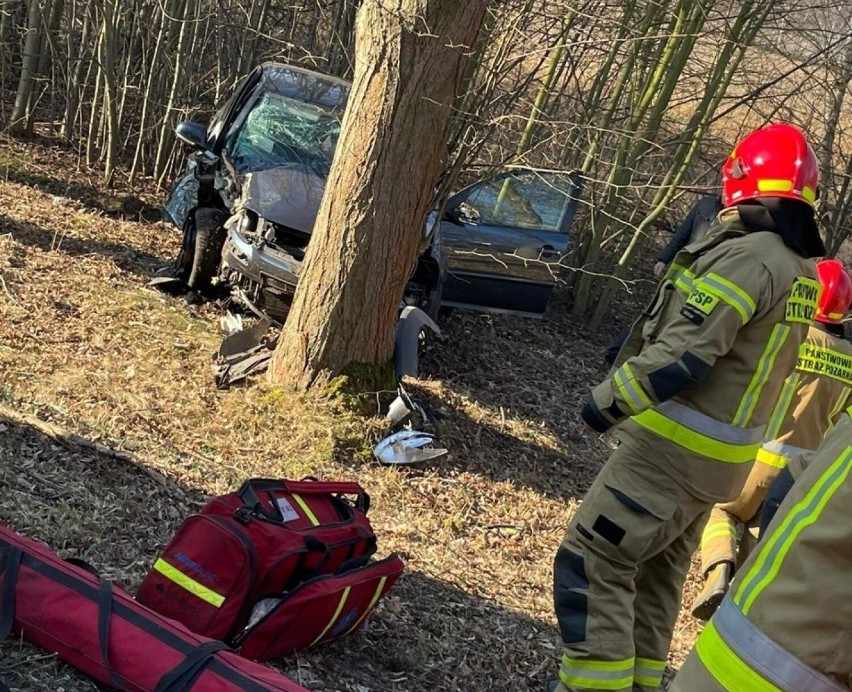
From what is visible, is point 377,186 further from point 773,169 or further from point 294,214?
point 773,169

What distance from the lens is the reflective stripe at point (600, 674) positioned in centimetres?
333

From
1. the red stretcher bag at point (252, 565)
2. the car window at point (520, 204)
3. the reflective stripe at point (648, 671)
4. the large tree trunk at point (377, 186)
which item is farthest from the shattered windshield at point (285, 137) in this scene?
the reflective stripe at point (648, 671)

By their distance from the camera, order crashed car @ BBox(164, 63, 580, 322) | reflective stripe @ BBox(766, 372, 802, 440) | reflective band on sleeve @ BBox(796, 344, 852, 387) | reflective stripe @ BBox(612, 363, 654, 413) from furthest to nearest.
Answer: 1. crashed car @ BBox(164, 63, 580, 322)
2. reflective band on sleeve @ BBox(796, 344, 852, 387)
3. reflective stripe @ BBox(766, 372, 802, 440)
4. reflective stripe @ BBox(612, 363, 654, 413)

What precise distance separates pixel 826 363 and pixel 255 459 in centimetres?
315

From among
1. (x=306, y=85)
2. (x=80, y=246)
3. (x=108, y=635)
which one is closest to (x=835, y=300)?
(x=108, y=635)

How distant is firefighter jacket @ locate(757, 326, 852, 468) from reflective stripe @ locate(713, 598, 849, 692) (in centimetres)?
361

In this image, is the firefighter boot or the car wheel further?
the car wheel

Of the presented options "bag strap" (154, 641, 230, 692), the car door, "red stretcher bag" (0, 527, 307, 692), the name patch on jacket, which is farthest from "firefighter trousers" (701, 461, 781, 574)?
"bag strap" (154, 641, 230, 692)

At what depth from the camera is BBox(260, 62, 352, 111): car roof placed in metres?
7.93

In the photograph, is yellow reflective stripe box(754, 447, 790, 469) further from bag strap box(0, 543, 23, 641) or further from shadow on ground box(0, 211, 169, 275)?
shadow on ground box(0, 211, 169, 275)

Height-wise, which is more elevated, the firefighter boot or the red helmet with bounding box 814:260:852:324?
the red helmet with bounding box 814:260:852:324

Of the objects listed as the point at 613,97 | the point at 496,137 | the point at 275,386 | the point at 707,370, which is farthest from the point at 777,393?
the point at 613,97

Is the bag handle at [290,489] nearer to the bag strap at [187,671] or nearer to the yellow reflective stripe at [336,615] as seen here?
the yellow reflective stripe at [336,615]

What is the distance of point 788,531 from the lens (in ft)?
5.08
